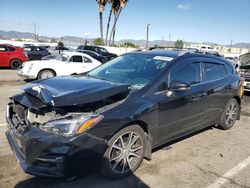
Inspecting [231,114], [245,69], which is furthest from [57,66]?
[231,114]

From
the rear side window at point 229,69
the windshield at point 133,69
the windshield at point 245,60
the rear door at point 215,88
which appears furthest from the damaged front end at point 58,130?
the windshield at point 245,60

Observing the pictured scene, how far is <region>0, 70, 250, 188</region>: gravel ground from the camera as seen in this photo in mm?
3461

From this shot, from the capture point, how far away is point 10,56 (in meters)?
Answer: 16.8

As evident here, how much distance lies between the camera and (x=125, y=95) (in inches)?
144

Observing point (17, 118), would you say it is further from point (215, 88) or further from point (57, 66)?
point (57, 66)

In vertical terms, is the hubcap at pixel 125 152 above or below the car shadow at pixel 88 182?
above

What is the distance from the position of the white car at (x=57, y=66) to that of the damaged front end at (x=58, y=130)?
812 cm

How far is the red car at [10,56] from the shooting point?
1655cm

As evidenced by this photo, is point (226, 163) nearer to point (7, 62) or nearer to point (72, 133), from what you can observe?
point (72, 133)

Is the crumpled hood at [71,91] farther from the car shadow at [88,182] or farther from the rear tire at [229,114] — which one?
the rear tire at [229,114]

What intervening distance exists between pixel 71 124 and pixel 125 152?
910mm

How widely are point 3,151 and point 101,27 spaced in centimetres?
3410

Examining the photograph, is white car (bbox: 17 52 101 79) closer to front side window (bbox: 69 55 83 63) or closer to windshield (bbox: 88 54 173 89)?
front side window (bbox: 69 55 83 63)

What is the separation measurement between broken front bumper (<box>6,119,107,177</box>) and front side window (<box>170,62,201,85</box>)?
176 centimetres
